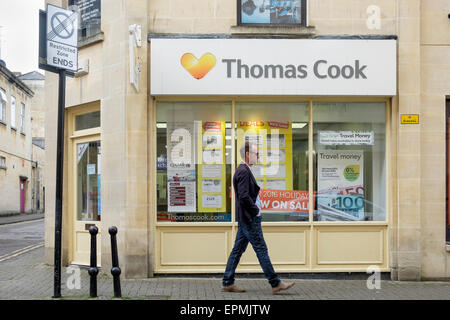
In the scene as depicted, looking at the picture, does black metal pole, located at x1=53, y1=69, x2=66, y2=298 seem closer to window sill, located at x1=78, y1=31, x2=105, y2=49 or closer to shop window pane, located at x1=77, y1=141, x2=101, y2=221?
window sill, located at x1=78, y1=31, x2=105, y2=49

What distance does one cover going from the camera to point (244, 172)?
7.37m

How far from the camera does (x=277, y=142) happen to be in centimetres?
916

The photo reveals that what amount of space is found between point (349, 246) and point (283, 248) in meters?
1.12

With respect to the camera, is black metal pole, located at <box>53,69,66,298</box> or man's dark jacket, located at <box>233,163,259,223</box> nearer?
black metal pole, located at <box>53,69,66,298</box>

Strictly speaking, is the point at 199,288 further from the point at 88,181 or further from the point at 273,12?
the point at 273,12

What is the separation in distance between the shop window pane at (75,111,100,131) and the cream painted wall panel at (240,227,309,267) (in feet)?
11.8

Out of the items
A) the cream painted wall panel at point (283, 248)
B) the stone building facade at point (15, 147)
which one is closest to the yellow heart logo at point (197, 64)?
the cream painted wall panel at point (283, 248)

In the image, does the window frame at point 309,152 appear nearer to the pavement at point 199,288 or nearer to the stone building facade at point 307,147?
the stone building facade at point 307,147

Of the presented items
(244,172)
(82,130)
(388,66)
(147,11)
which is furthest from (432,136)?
Result: (82,130)

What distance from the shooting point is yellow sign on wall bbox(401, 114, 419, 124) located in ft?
28.6

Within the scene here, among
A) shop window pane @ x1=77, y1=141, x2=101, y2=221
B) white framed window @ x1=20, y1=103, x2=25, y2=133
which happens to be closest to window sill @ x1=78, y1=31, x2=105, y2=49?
shop window pane @ x1=77, y1=141, x2=101, y2=221

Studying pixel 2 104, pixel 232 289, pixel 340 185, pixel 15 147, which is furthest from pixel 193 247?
pixel 15 147
